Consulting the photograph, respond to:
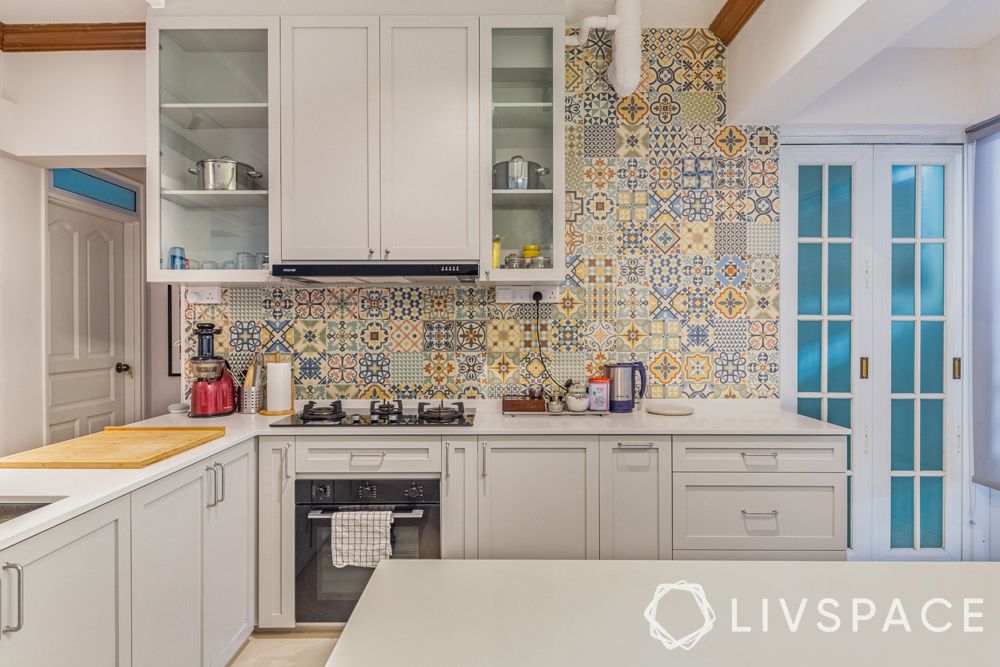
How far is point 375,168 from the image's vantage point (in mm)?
2338

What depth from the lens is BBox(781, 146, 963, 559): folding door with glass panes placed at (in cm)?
271

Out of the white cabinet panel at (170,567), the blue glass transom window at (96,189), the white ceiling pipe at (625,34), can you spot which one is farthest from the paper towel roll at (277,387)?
the white ceiling pipe at (625,34)

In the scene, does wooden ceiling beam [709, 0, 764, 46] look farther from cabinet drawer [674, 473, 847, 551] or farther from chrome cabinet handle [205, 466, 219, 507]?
chrome cabinet handle [205, 466, 219, 507]

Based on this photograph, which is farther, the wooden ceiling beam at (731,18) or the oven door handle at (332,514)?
the wooden ceiling beam at (731,18)

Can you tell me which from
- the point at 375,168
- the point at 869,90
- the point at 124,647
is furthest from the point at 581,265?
the point at 124,647

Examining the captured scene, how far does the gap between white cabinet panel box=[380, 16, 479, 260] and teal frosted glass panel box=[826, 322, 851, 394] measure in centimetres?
190

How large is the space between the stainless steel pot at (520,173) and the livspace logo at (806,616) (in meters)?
1.97

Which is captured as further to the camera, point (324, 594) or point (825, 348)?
point (825, 348)

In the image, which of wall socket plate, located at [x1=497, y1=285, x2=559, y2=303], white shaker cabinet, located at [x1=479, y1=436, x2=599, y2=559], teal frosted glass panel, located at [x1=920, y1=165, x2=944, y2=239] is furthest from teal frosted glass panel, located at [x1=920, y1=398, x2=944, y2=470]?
wall socket plate, located at [x1=497, y1=285, x2=559, y2=303]

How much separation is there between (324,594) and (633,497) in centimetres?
133

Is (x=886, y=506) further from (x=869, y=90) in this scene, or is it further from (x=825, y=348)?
(x=869, y=90)

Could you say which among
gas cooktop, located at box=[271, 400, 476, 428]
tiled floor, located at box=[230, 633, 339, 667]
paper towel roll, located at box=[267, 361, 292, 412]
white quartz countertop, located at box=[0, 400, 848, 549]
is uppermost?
paper towel roll, located at box=[267, 361, 292, 412]

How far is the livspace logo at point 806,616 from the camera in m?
0.67

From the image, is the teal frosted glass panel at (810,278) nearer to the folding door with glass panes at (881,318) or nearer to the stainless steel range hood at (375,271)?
the folding door with glass panes at (881,318)
